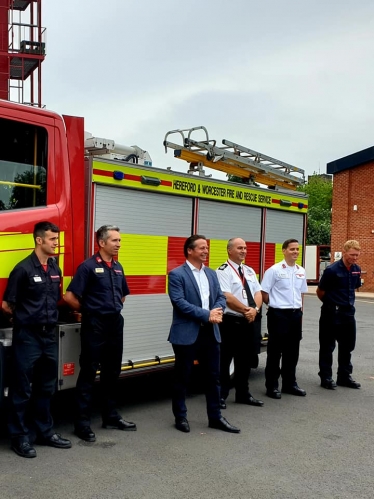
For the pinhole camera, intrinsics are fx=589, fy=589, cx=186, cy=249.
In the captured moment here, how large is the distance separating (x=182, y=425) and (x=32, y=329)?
1682 millimetres

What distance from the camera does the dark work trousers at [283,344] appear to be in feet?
22.3

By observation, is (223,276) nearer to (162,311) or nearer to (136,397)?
(162,311)


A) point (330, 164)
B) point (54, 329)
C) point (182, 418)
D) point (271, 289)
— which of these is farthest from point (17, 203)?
point (330, 164)

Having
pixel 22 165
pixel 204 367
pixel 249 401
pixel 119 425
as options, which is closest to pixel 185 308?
pixel 204 367

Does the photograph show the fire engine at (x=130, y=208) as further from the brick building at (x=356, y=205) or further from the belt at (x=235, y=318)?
the brick building at (x=356, y=205)

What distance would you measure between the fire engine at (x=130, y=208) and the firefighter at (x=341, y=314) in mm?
839

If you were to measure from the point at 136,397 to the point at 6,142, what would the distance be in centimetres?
318

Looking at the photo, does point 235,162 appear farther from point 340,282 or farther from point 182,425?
point 182,425

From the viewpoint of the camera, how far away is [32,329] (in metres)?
4.57

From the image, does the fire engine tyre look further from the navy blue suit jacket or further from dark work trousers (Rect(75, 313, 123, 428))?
the navy blue suit jacket

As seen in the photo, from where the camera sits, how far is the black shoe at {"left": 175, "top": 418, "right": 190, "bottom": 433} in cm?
530

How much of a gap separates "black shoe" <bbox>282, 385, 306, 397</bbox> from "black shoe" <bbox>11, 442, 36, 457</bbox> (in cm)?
336

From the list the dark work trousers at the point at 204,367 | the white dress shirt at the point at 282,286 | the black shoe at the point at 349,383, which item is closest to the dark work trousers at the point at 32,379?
the dark work trousers at the point at 204,367

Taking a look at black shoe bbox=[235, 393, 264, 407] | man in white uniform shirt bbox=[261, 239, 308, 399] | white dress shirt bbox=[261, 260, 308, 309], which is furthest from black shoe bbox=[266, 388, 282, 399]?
white dress shirt bbox=[261, 260, 308, 309]
